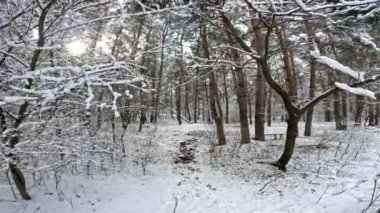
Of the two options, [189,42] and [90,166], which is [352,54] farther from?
[90,166]

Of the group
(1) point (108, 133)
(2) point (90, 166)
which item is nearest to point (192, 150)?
(1) point (108, 133)

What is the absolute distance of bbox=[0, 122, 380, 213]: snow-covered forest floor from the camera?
28.1 ft

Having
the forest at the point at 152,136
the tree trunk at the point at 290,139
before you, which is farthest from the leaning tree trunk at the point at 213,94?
the tree trunk at the point at 290,139

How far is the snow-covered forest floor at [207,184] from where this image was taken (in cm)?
858

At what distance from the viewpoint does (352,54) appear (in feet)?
44.3

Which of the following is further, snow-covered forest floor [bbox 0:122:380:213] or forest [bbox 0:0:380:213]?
snow-covered forest floor [bbox 0:122:380:213]

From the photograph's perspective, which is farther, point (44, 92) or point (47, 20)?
point (47, 20)

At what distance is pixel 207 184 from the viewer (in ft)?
32.3

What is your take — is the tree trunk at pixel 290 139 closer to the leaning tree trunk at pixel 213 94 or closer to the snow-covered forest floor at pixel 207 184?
the snow-covered forest floor at pixel 207 184

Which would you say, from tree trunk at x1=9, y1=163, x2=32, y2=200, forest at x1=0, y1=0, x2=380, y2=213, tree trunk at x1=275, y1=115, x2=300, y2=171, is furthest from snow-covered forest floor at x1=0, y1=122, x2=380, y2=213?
tree trunk at x1=275, y1=115, x2=300, y2=171

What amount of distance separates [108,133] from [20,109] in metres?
5.76

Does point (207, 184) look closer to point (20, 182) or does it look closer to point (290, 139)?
point (290, 139)

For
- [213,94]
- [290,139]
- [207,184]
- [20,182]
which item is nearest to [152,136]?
[213,94]

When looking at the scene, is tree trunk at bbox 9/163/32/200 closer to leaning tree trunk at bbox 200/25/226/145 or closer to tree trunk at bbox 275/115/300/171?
tree trunk at bbox 275/115/300/171
